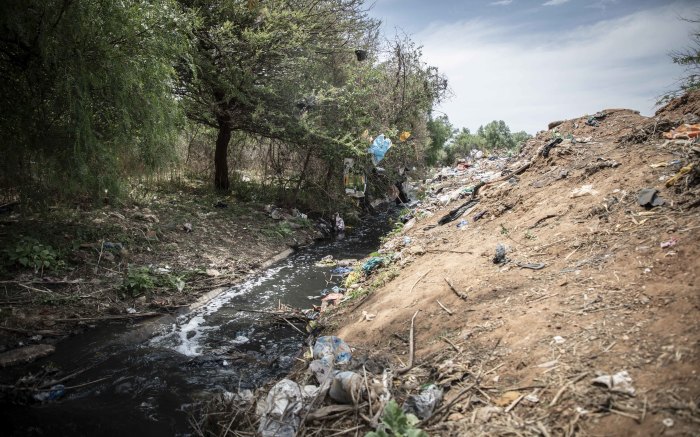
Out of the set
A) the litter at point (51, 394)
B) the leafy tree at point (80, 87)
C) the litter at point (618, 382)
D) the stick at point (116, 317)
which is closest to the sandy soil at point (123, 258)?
the stick at point (116, 317)

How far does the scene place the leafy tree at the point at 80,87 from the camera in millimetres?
4363

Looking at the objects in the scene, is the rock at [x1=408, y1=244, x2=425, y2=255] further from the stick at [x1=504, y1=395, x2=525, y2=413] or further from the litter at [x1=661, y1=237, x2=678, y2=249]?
the stick at [x1=504, y1=395, x2=525, y2=413]

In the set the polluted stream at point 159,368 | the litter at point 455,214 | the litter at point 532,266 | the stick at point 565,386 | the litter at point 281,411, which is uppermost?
the litter at point 455,214

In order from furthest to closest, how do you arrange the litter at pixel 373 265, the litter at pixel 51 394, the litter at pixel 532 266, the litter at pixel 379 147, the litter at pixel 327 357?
the litter at pixel 379 147 < the litter at pixel 373 265 < the litter at pixel 532 266 < the litter at pixel 51 394 < the litter at pixel 327 357

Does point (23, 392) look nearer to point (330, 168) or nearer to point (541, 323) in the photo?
point (541, 323)

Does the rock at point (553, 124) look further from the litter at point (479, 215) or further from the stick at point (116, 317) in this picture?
the stick at point (116, 317)

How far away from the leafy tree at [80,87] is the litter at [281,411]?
426 centimetres

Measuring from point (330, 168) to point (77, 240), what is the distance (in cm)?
686

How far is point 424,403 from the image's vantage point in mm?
2406

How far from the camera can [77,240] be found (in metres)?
5.70

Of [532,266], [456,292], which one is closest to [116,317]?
[456,292]

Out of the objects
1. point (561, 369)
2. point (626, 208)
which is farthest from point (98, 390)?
point (626, 208)

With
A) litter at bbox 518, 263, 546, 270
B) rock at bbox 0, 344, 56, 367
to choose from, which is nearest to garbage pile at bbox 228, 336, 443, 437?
litter at bbox 518, 263, 546, 270

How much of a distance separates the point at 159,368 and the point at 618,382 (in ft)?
13.3
